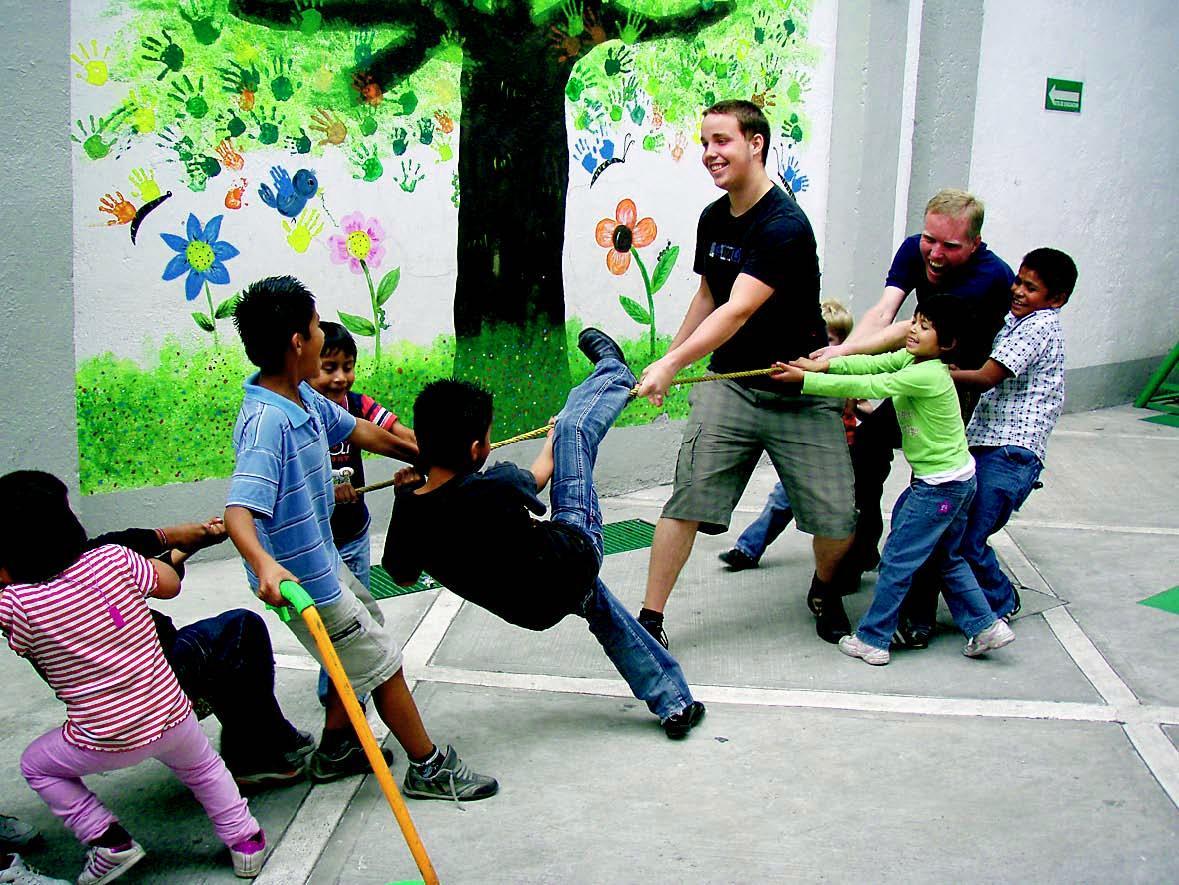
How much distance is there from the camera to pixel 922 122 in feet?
22.8

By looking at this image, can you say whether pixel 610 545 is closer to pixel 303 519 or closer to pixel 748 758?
pixel 748 758

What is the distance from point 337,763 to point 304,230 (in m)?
2.54

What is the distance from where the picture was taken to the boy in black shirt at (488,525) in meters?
2.99

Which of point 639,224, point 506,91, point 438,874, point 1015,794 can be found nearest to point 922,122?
point 639,224

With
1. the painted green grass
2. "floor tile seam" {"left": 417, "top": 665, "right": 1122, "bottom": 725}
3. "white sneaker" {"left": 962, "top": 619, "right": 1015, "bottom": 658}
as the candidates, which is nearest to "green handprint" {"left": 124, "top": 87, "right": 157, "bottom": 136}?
the painted green grass

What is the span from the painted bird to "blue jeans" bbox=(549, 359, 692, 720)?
1.94 m

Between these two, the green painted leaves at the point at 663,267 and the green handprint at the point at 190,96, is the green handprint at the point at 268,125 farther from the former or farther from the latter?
the green painted leaves at the point at 663,267

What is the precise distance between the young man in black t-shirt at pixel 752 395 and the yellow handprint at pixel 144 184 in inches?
83.2

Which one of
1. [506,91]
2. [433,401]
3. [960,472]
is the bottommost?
[960,472]

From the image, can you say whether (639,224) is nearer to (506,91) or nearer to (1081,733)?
(506,91)

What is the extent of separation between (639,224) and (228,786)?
3.92 m

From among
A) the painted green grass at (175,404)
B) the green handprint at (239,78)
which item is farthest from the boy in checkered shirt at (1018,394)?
the green handprint at (239,78)

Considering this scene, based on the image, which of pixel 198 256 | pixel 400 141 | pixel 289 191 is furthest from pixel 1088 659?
pixel 198 256

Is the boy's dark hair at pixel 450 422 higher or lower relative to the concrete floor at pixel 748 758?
higher
